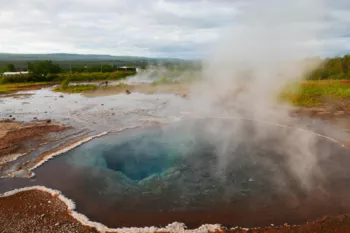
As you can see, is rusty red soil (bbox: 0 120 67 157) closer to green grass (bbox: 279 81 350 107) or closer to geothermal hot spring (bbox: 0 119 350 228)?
geothermal hot spring (bbox: 0 119 350 228)

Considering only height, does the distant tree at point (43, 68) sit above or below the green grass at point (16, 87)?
above

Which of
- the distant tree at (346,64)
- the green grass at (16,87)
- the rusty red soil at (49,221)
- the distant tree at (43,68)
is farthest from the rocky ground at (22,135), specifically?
the distant tree at (346,64)

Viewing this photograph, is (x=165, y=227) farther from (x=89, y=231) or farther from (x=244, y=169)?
(x=244, y=169)

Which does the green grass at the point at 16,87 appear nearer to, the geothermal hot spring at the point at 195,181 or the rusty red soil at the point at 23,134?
the rusty red soil at the point at 23,134

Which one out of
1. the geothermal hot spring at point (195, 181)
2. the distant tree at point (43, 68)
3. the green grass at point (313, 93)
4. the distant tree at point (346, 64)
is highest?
the distant tree at point (346, 64)

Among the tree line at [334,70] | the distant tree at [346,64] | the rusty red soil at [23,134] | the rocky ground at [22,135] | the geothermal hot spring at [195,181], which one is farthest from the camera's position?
the distant tree at [346,64]

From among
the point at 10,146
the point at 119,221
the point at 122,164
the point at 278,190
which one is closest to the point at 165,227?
the point at 119,221
